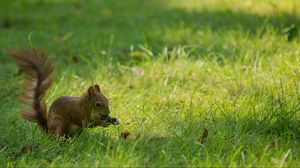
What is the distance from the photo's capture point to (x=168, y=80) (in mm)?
5680

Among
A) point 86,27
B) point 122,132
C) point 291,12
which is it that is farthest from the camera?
point 86,27

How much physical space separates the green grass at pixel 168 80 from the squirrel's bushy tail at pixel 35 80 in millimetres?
117

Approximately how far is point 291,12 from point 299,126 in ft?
12.2

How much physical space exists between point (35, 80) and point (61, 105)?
22 centimetres

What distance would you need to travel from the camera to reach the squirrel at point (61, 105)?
4.21 meters

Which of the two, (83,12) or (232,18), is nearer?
(232,18)

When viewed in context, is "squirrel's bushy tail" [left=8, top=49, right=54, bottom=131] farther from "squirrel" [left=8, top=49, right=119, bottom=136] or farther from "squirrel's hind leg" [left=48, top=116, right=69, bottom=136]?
"squirrel's hind leg" [left=48, top=116, right=69, bottom=136]

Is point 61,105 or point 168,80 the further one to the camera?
point 168,80

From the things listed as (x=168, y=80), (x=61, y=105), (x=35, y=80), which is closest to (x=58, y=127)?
(x=61, y=105)

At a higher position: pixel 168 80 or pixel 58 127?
pixel 168 80

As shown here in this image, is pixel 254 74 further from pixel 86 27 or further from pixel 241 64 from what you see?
pixel 86 27

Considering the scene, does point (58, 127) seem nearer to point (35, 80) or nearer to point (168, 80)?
point (35, 80)

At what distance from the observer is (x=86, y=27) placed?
8.38 metres

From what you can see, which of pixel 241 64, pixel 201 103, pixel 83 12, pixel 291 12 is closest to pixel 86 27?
pixel 83 12
